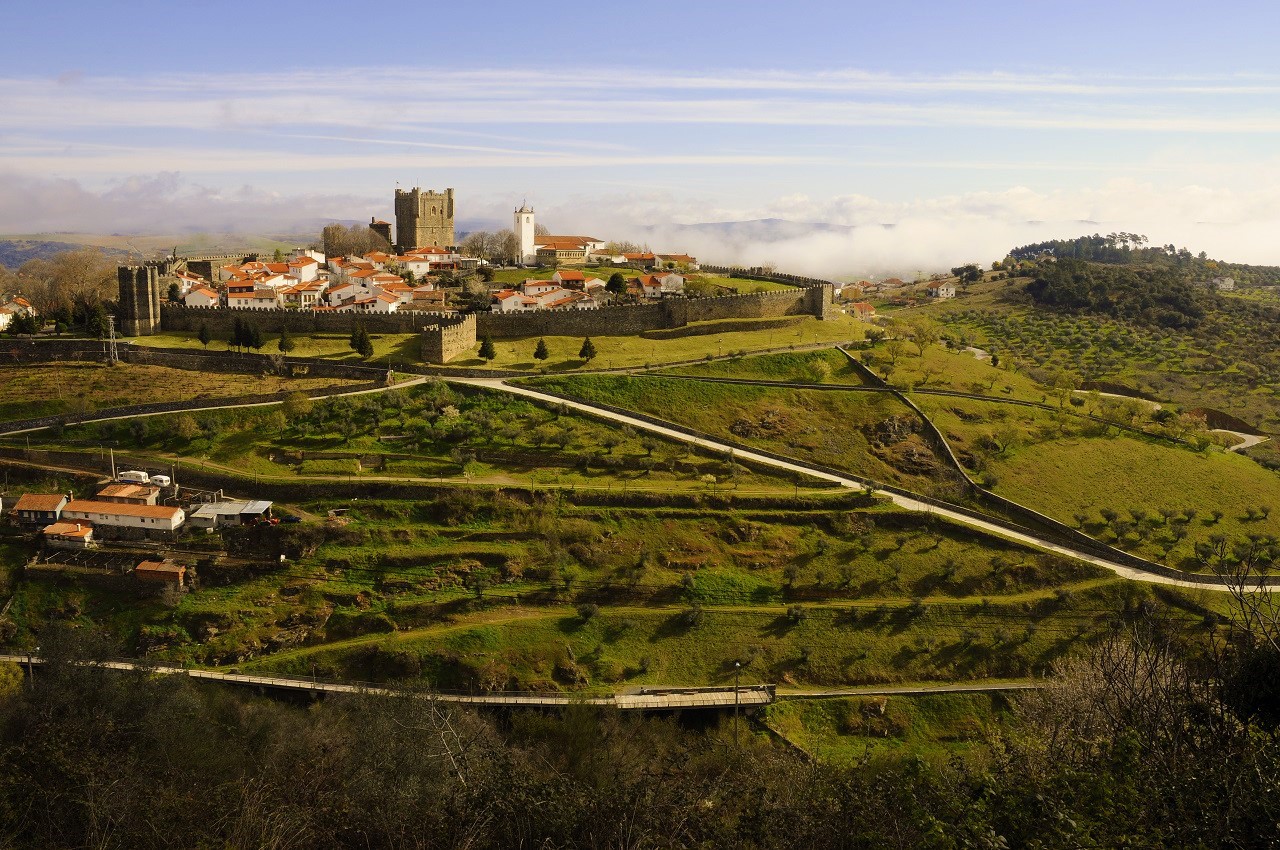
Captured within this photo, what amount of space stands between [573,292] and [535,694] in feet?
113

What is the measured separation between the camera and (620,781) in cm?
1741

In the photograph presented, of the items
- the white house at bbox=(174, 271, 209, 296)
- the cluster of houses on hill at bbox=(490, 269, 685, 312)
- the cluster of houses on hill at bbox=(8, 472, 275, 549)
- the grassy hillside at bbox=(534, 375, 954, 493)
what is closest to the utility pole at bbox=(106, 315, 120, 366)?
the white house at bbox=(174, 271, 209, 296)

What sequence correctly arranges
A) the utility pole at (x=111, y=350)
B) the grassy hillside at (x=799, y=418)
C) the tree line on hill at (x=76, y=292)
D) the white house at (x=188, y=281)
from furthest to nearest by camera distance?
the white house at (x=188, y=281) → the tree line on hill at (x=76, y=292) → the utility pole at (x=111, y=350) → the grassy hillside at (x=799, y=418)

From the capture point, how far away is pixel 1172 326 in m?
80.1

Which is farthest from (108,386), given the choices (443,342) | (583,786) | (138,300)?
(583,786)

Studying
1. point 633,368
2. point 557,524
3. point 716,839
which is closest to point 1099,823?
point 716,839

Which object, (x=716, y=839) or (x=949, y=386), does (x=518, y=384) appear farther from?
(x=716, y=839)

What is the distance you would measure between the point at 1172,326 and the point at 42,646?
8454cm

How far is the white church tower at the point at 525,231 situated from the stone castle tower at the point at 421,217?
7682 mm

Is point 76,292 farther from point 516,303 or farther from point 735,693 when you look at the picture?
point 735,693

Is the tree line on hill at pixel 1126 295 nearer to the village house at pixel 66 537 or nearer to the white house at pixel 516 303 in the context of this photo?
the white house at pixel 516 303

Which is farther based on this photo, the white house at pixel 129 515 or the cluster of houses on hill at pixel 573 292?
the cluster of houses on hill at pixel 573 292

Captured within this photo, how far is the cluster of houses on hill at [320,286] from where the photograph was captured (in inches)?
2168

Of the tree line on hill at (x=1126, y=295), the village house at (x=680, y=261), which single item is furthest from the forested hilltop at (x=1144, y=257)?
the village house at (x=680, y=261)
